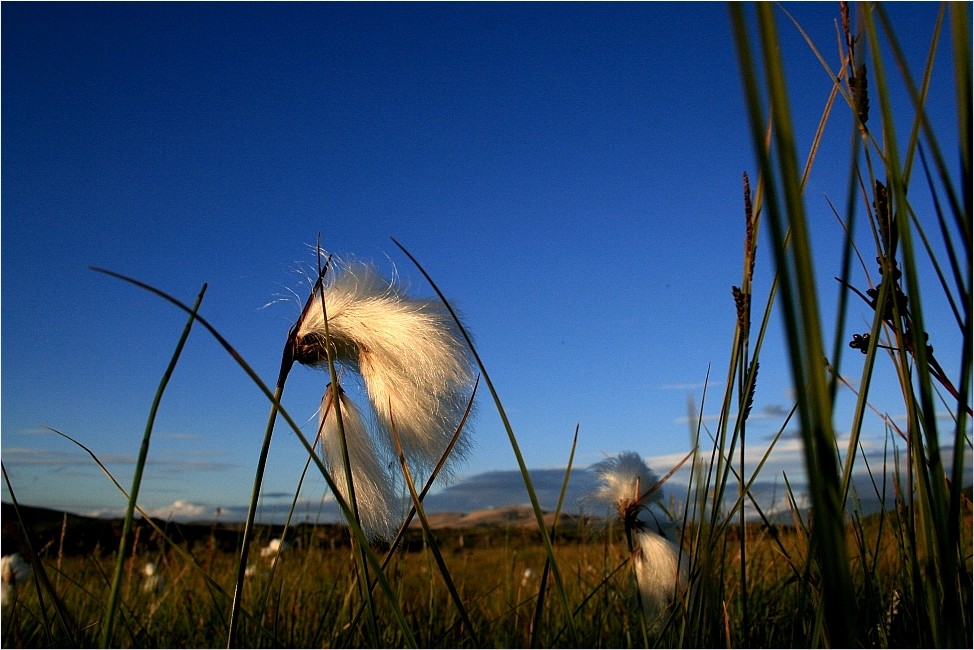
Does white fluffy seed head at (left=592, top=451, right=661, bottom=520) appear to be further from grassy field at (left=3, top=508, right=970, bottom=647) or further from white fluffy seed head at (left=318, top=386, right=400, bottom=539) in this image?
white fluffy seed head at (left=318, top=386, right=400, bottom=539)

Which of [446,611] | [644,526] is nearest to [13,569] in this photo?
[446,611]

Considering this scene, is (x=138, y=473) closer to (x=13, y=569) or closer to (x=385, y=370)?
(x=385, y=370)

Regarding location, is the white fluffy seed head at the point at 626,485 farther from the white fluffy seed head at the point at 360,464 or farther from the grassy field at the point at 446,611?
the white fluffy seed head at the point at 360,464

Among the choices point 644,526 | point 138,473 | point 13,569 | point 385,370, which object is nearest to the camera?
point 138,473

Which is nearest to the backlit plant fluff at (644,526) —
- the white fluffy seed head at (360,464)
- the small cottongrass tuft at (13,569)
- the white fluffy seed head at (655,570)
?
the white fluffy seed head at (655,570)

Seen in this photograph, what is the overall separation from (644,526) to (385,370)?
4.27 feet

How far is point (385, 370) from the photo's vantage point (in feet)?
5.36

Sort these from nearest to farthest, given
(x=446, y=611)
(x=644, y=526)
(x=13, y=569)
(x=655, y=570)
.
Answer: (x=655, y=570), (x=644, y=526), (x=446, y=611), (x=13, y=569)

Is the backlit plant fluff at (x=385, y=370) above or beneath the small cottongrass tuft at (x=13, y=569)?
above

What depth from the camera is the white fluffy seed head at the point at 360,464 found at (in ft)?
5.64

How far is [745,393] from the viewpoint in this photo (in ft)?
3.60

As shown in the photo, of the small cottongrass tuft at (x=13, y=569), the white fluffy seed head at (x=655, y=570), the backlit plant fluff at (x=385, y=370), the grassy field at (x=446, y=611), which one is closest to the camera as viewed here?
the backlit plant fluff at (x=385, y=370)

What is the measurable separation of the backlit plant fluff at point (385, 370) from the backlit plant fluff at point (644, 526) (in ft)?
2.63

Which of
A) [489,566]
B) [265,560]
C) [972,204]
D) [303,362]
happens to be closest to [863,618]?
[972,204]
